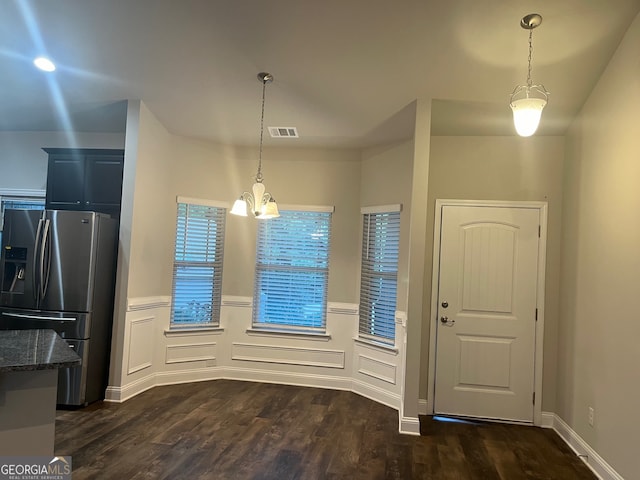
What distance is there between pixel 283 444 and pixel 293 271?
2.12 meters

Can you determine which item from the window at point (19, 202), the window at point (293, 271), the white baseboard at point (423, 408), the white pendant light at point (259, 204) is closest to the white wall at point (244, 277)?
the window at point (293, 271)

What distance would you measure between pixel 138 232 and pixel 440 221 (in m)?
2.95

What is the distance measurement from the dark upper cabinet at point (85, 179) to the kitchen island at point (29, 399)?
2.61 meters

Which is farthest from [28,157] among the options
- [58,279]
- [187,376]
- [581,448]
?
[581,448]

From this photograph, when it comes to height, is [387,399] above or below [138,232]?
below

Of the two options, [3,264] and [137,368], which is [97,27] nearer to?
[3,264]

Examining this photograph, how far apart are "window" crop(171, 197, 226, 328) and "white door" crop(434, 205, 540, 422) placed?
8.35ft

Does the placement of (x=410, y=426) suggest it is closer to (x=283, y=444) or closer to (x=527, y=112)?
(x=283, y=444)

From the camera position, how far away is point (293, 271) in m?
4.91

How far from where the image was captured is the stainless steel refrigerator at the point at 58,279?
12.0ft

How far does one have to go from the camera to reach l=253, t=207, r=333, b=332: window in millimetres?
4863

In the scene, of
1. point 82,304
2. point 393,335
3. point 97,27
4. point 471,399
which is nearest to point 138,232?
point 82,304

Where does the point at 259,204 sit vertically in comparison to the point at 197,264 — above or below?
above

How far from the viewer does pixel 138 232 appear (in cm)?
407
